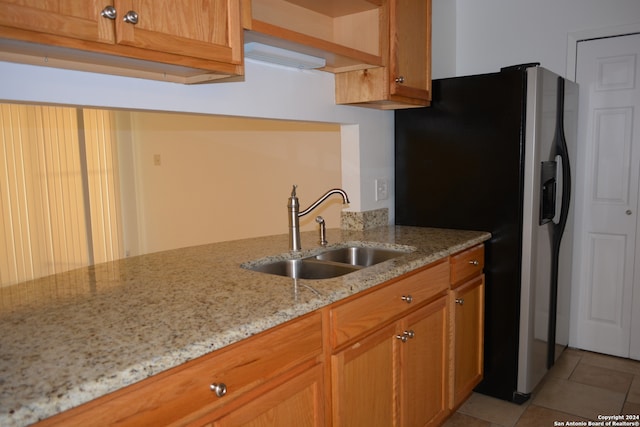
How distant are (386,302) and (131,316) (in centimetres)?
87

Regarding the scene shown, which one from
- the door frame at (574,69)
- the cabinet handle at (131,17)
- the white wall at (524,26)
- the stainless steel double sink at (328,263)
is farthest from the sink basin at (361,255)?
the white wall at (524,26)

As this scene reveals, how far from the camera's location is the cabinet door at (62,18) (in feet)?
3.23

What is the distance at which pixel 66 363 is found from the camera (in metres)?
0.90

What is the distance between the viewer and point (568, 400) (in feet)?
8.27

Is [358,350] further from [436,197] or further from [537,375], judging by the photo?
[537,375]

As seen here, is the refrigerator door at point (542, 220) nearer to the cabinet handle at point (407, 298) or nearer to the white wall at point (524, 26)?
the white wall at point (524, 26)

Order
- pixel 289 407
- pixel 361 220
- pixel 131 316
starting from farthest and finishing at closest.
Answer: pixel 361 220 → pixel 289 407 → pixel 131 316

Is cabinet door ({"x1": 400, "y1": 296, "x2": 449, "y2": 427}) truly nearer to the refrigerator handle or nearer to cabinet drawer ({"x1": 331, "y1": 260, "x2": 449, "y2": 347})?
cabinet drawer ({"x1": 331, "y1": 260, "x2": 449, "y2": 347})

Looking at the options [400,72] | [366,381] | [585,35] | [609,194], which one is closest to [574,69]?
[585,35]

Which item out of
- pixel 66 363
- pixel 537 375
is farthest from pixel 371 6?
pixel 537 375

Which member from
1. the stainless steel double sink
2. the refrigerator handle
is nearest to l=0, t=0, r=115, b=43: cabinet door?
the stainless steel double sink

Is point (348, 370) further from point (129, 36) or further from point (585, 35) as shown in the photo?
point (585, 35)

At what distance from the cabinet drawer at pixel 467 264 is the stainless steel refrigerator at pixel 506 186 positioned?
0.37 ft

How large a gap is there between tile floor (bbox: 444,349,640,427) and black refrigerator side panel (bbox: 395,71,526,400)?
0.12 meters
